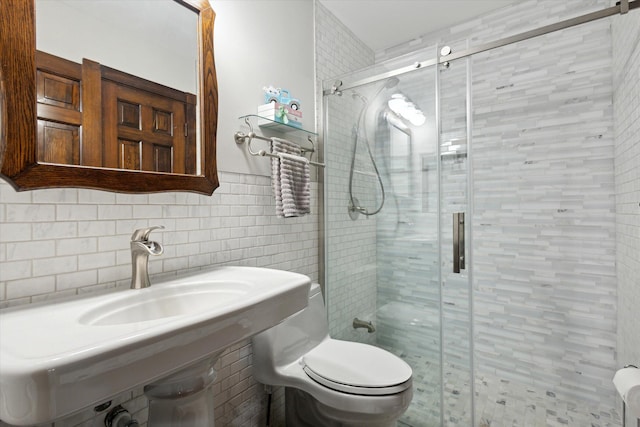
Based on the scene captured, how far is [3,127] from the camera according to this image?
892mm

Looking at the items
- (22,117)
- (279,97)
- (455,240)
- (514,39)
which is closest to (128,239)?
(22,117)

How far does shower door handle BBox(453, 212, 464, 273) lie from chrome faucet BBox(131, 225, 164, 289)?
134 centimetres

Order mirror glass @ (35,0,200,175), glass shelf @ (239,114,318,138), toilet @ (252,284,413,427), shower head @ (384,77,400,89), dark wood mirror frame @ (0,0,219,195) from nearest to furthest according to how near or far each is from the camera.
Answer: dark wood mirror frame @ (0,0,219,195)
mirror glass @ (35,0,200,175)
toilet @ (252,284,413,427)
glass shelf @ (239,114,318,138)
shower head @ (384,77,400,89)

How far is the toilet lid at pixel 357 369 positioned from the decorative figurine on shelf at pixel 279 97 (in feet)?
4.26

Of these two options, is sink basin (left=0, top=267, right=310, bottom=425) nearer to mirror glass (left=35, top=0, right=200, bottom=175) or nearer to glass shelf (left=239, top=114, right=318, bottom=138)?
mirror glass (left=35, top=0, right=200, bottom=175)

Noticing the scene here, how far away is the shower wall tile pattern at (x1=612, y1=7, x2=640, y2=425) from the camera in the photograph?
1.53 meters

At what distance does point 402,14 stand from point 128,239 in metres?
2.26

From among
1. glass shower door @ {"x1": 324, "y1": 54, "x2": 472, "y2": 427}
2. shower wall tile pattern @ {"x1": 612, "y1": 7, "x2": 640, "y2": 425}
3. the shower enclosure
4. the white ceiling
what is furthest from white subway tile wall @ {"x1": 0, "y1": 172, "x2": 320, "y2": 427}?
shower wall tile pattern @ {"x1": 612, "y1": 7, "x2": 640, "y2": 425}

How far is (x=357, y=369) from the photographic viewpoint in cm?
143

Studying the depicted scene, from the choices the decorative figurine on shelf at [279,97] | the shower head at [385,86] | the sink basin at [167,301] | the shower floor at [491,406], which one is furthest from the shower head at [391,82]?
the shower floor at [491,406]

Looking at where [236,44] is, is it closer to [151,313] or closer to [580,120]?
[151,313]

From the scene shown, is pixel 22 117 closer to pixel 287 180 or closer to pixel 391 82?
pixel 287 180

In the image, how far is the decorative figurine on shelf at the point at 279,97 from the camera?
5.64 feet

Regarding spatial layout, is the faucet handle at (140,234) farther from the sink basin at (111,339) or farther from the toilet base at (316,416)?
the toilet base at (316,416)
